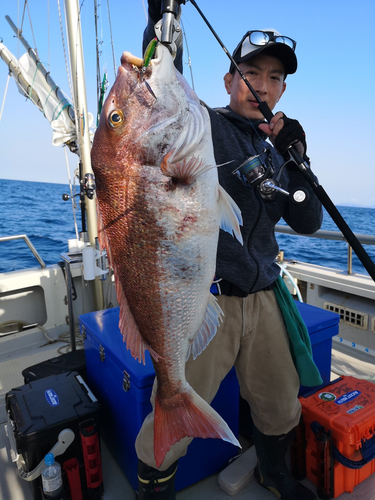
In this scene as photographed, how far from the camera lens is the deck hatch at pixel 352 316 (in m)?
3.70

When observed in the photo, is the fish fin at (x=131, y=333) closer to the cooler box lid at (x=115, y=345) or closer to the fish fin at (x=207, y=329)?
the fish fin at (x=207, y=329)

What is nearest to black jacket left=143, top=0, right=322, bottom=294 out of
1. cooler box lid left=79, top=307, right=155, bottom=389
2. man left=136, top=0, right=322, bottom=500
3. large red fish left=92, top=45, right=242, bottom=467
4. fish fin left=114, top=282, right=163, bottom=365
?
man left=136, top=0, right=322, bottom=500

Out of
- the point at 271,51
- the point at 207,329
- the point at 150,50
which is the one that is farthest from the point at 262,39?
the point at 207,329

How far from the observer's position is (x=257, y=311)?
5.74 ft

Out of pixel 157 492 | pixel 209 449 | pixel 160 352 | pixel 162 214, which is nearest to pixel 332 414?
pixel 209 449

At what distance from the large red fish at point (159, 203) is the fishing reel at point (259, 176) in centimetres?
29

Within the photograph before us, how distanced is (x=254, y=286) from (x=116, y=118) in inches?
39.7

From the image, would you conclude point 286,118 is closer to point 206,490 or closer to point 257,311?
point 257,311

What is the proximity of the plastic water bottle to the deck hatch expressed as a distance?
3240 millimetres

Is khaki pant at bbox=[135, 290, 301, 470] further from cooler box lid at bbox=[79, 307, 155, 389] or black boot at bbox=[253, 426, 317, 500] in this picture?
cooler box lid at bbox=[79, 307, 155, 389]

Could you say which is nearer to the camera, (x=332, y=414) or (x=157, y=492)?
(x=157, y=492)

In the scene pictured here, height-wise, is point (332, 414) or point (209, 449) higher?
point (332, 414)

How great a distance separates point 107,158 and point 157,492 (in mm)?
1531

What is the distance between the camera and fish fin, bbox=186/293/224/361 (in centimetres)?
140
